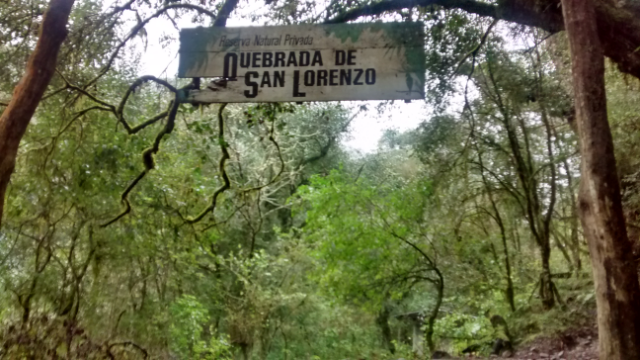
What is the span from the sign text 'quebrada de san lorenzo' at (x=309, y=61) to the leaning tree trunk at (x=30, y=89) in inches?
36.6

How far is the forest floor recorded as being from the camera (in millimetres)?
6480

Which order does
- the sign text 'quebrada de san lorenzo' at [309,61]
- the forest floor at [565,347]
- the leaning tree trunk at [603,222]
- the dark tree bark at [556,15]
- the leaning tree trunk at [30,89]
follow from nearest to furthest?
the leaning tree trunk at [603,222] → the leaning tree trunk at [30,89] → the sign text 'quebrada de san lorenzo' at [309,61] → the dark tree bark at [556,15] → the forest floor at [565,347]

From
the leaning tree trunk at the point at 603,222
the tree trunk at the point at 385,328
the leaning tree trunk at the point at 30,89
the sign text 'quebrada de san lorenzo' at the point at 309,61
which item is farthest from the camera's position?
the tree trunk at the point at 385,328

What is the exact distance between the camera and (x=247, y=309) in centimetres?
1266

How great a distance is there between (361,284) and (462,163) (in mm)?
2911

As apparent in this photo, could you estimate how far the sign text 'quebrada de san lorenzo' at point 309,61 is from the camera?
3494 millimetres

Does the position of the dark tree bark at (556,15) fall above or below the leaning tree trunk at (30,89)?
above

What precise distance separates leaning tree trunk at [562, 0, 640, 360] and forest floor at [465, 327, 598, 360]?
12.4ft

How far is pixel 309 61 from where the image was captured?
360 centimetres

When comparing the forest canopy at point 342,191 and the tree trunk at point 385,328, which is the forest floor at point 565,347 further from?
the tree trunk at point 385,328

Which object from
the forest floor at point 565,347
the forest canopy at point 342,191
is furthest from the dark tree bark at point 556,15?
the forest floor at point 565,347

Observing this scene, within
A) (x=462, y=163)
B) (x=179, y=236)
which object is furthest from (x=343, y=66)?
(x=462, y=163)

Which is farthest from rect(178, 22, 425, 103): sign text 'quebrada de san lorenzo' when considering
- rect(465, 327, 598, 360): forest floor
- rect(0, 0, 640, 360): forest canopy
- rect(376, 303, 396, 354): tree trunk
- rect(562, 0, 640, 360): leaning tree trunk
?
rect(376, 303, 396, 354): tree trunk

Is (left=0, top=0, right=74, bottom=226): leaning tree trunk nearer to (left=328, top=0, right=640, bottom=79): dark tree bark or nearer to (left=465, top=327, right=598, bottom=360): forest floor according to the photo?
(left=328, top=0, right=640, bottom=79): dark tree bark
